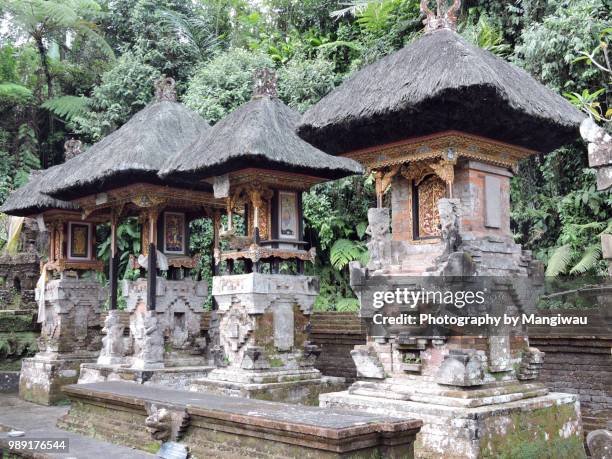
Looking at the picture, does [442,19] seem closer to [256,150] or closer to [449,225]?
[449,225]

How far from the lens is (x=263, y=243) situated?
34.2 ft

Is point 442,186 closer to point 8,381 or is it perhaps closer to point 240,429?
point 240,429

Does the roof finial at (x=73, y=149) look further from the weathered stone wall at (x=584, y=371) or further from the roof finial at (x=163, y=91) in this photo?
the weathered stone wall at (x=584, y=371)

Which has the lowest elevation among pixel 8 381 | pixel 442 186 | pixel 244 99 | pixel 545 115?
pixel 8 381

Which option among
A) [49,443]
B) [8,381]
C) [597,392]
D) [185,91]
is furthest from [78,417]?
[185,91]

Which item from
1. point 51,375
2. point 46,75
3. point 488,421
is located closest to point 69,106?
point 46,75

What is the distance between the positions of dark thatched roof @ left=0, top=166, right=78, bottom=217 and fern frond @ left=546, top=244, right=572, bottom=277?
9.38 m

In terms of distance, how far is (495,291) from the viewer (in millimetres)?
7754

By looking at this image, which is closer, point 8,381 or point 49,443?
point 49,443

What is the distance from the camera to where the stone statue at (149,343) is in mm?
11430

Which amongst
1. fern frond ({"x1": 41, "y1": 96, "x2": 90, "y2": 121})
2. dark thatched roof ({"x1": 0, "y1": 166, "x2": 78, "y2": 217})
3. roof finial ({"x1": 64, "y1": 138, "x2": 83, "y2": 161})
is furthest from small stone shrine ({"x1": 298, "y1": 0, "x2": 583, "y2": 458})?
fern frond ({"x1": 41, "y1": 96, "x2": 90, "y2": 121})

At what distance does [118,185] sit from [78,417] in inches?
170

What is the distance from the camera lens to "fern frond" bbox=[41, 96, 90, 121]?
67.7 ft

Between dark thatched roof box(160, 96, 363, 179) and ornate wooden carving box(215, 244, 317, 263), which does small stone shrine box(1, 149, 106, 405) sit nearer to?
dark thatched roof box(160, 96, 363, 179)
